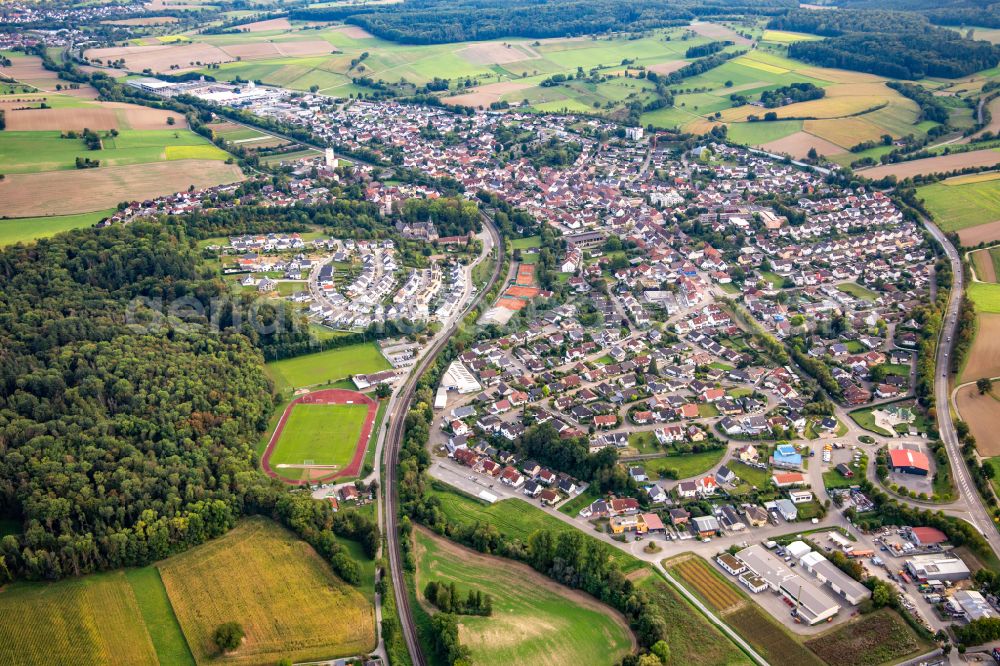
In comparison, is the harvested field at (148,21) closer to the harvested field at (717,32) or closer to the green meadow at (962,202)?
the harvested field at (717,32)

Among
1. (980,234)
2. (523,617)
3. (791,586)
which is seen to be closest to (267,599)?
(523,617)

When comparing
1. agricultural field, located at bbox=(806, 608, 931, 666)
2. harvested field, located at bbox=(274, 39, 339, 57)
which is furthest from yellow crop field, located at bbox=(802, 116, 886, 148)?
harvested field, located at bbox=(274, 39, 339, 57)

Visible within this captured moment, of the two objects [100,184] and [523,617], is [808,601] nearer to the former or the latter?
[523,617]

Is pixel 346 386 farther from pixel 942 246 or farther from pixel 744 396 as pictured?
pixel 942 246

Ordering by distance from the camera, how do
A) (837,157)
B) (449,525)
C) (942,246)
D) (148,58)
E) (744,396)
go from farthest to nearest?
(148,58), (837,157), (942,246), (744,396), (449,525)

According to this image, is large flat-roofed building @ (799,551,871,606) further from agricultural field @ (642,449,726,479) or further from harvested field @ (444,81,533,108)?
harvested field @ (444,81,533,108)

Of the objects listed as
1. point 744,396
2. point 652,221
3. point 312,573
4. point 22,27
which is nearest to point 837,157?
point 652,221
